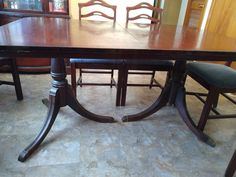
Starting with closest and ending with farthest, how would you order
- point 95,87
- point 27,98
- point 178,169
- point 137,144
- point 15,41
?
point 15,41 → point 178,169 → point 137,144 → point 27,98 → point 95,87

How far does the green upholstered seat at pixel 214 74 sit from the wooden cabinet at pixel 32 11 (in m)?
1.71

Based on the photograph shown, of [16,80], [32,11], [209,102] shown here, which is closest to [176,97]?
[209,102]

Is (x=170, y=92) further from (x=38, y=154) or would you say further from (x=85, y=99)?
(x=38, y=154)

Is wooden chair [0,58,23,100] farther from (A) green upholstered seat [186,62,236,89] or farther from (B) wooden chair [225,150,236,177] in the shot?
(B) wooden chair [225,150,236,177]

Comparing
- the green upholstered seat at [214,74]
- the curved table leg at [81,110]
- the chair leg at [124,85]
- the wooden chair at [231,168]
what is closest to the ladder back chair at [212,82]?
the green upholstered seat at [214,74]

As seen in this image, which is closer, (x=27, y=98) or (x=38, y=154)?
(x=38, y=154)

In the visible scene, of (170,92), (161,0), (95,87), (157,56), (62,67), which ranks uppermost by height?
(161,0)

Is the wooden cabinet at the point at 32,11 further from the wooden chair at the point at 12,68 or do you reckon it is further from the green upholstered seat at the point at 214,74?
the green upholstered seat at the point at 214,74

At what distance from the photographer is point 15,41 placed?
2.85ft

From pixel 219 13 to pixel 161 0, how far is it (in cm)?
100

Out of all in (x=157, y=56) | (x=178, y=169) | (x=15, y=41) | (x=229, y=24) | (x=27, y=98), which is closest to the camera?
(x=15, y=41)

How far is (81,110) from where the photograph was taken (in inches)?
61.7

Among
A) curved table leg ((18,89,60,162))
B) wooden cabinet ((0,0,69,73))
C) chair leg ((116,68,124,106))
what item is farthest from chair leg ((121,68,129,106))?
wooden cabinet ((0,0,69,73))

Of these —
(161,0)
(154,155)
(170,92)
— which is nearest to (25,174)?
(154,155)
